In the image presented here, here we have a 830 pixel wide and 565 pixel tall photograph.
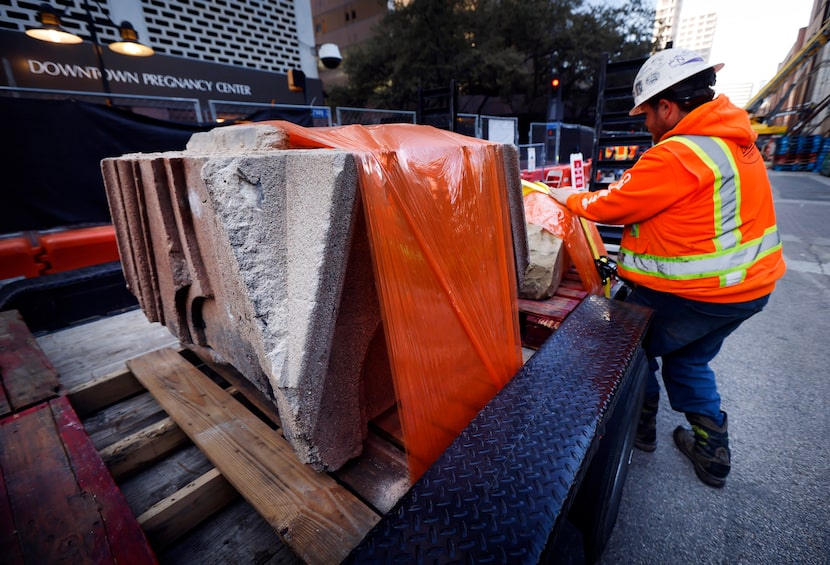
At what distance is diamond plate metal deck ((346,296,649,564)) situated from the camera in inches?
35.0

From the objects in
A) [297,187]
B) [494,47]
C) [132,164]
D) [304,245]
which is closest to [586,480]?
[304,245]

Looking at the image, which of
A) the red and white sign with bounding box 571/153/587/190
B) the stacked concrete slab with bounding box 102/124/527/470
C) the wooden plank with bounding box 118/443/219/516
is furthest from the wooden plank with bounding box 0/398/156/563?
the red and white sign with bounding box 571/153/587/190

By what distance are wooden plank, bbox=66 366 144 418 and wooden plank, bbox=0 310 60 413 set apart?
11cm

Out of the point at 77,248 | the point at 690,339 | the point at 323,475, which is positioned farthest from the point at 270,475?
the point at 77,248

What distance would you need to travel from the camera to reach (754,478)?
78.4 inches

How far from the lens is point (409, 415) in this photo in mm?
1285

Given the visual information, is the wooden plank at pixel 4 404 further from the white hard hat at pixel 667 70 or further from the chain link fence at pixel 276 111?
the chain link fence at pixel 276 111

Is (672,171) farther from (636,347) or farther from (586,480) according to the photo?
(586,480)

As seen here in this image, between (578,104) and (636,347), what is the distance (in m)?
28.1

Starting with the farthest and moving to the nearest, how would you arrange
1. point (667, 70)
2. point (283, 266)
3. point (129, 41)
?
point (129, 41) < point (667, 70) < point (283, 266)

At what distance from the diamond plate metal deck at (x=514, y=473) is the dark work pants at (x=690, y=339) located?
572mm

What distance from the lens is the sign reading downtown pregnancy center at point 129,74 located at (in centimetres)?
889

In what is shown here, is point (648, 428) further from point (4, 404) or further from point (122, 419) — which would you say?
point (4, 404)

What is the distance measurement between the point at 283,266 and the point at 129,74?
1344 centimetres
